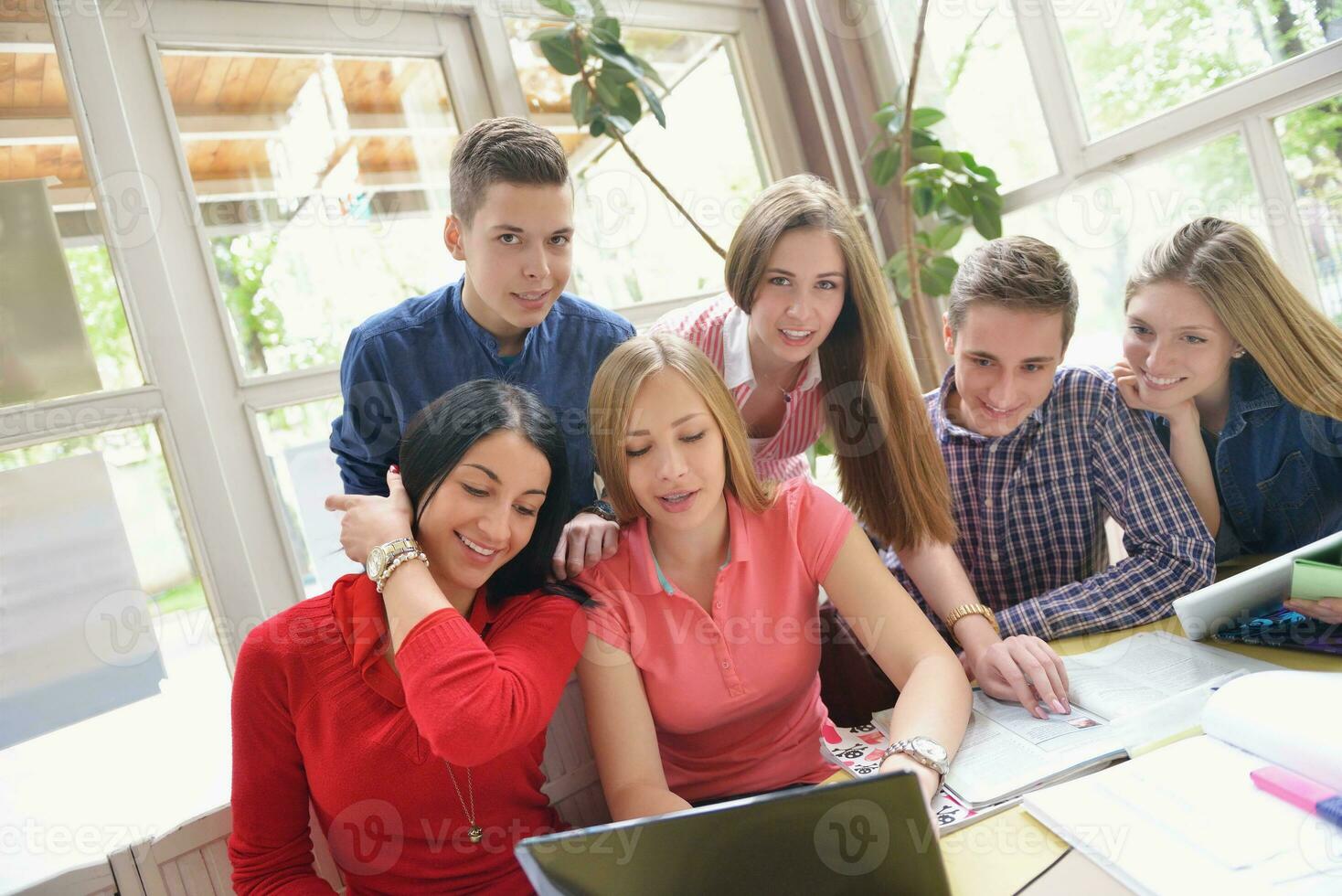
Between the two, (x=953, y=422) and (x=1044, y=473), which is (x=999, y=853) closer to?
(x=1044, y=473)

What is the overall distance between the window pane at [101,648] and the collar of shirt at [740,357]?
4.09ft

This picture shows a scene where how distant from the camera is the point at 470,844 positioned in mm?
1189

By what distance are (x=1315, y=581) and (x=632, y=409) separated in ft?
3.22

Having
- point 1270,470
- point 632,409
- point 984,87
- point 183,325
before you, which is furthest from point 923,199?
point 183,325

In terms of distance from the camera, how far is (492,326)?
1.62 metres

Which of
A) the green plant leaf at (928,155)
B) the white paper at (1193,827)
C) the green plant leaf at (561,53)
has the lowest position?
the white paper at (1193,827)

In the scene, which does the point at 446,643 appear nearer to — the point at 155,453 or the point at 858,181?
the point at 155,453

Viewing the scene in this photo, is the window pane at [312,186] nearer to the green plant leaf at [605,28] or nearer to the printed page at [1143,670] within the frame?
the green plant leaf at [605,28]

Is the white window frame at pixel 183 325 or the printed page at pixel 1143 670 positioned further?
the white window frame at pixel 183 325

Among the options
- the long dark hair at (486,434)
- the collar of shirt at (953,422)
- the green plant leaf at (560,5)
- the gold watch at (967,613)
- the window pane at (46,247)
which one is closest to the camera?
the long dark hair at (486,434)

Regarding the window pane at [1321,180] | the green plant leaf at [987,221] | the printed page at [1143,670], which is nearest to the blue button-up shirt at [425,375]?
the printed page at [1143,670]

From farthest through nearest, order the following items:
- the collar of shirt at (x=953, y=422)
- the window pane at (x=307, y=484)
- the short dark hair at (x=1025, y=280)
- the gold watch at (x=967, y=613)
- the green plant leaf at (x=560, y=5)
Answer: the green plant leaf at (x=560, y=5)
the window pane at (x=307, y=484)
the collar of shirt at (x=953, y=422)
the short dark hair at (x=1025, y=280)
the gold watch at (x=967, y=613)

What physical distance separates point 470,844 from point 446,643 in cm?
31

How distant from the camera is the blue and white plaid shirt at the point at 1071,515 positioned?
142 centimetres
